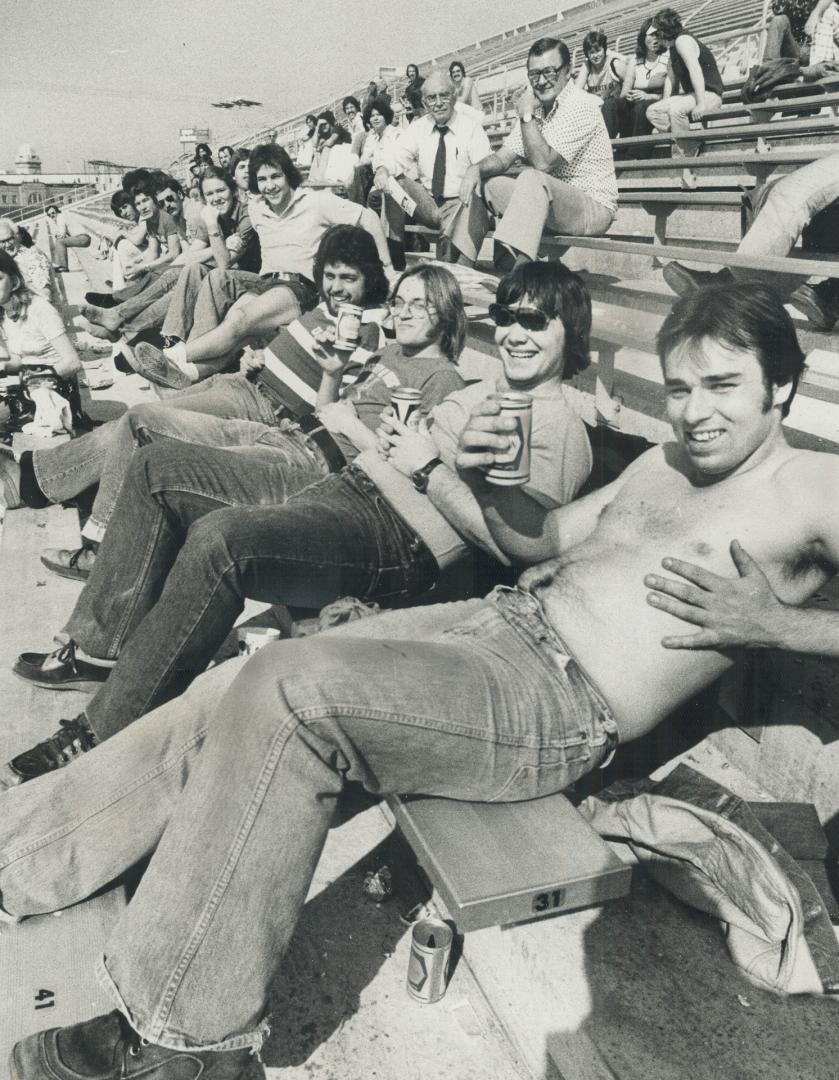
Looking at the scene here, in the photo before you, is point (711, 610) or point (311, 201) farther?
point (311, 201)

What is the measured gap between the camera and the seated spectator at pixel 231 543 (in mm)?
2691

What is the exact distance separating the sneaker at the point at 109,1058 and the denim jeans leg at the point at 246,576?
3.23 feet

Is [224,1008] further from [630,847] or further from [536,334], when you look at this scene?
[536,334]

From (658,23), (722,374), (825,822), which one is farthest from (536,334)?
(658,23)

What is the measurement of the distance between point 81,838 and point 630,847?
1377mm

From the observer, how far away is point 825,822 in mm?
2342

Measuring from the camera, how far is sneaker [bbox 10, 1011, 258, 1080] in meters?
1.73

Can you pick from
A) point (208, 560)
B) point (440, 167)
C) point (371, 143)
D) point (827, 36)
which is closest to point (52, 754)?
point (208, 560)

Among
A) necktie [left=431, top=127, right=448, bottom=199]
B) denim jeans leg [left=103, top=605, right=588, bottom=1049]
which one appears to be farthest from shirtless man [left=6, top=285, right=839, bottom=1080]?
necktie [left=431, top=127, right=448, bottom=199]

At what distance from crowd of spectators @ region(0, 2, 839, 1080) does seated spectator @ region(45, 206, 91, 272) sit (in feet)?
37.2

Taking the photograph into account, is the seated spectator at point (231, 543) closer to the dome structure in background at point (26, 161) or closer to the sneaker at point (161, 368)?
the sneaker at point (161, 368)

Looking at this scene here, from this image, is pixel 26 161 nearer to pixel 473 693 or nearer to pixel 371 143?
pixel 371 143

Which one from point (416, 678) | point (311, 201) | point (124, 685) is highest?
point (311, 201)

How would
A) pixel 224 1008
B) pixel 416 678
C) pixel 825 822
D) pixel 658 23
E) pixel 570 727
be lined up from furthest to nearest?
pixel 658 23, pixel 825 822, pixel 570 727, pixel 416 678, pixel 224 1008
